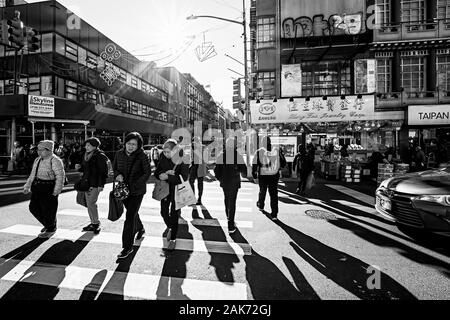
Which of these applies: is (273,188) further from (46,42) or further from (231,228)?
(46,42)

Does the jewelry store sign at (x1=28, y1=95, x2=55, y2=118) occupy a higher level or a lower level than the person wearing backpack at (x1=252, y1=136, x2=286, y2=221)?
higher

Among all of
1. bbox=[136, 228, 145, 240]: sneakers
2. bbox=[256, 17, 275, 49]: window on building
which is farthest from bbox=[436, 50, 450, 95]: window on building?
bbox=[136, 228, 145, 240]: sneakers

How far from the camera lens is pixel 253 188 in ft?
34.0

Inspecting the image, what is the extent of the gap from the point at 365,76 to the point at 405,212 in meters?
15.7

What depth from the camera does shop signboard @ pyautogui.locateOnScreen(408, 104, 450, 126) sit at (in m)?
14.5

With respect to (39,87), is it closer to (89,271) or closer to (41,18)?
(41,18)

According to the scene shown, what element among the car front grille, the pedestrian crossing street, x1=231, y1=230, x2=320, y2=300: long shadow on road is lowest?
x1=231, y1=230, x2=320, y2=300: long shadow on road

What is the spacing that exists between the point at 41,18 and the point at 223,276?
24.6 meters

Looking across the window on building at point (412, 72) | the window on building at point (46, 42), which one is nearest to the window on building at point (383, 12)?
the window on building at point (412, 72)

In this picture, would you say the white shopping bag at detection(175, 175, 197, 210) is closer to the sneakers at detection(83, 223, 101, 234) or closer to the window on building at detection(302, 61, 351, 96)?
the sneakers at detection(83, 223, 101, 234)

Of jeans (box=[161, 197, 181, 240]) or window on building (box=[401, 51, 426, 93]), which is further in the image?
window on building (box=[401, 51, 426, 93])

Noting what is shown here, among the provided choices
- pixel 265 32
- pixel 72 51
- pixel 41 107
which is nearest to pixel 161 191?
pixel 41 107

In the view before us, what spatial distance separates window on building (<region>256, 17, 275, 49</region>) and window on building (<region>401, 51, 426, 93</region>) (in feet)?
30.7
